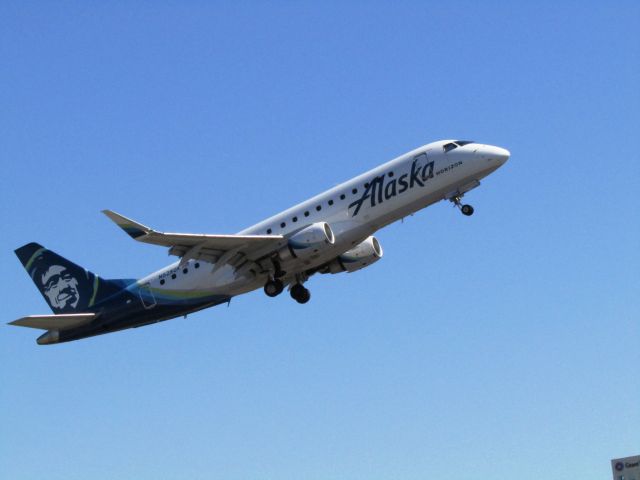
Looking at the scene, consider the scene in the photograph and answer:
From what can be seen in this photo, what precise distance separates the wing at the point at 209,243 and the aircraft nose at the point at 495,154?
377 inches

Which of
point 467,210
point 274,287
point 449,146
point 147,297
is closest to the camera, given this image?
point 467,210

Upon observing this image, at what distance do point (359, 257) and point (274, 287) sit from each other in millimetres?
5121

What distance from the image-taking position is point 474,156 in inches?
2008

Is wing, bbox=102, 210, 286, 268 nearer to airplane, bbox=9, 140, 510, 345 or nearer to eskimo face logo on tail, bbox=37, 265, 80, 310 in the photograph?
airplane, bbox=9, 140, 510, 345

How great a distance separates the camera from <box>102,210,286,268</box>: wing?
4875 cm

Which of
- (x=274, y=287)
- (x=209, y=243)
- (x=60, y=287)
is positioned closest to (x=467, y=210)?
(x=274, y=287)

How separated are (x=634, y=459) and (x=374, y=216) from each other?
96.8ft

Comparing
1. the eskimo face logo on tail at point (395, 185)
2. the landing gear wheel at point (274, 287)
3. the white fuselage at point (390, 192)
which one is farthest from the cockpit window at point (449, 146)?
the landing gear wheel at point (274, 287)

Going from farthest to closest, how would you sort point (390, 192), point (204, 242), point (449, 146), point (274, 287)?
point (274, 287)
point (449, 146)
point (390, 192)
point (204, 242)

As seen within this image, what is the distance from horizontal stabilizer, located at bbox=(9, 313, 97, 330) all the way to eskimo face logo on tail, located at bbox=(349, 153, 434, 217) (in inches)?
572

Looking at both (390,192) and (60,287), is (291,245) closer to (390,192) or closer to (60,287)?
(390,192)

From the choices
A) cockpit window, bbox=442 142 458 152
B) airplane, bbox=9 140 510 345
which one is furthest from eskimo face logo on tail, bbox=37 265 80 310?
cockpit window, bbox=442 142 458 152

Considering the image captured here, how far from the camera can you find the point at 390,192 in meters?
50.9

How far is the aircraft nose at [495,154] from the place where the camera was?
5103 cm
